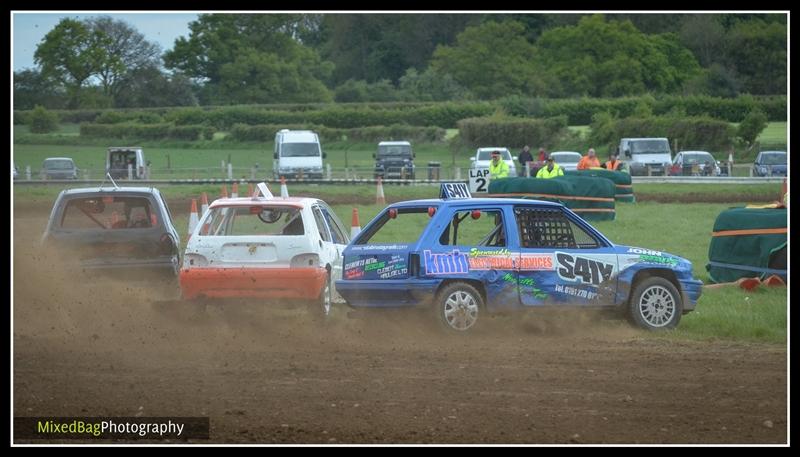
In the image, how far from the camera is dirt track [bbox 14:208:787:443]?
794 centimetres

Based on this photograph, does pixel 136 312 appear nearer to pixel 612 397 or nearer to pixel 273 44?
pixel 612 397

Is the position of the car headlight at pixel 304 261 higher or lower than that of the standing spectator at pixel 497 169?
lower

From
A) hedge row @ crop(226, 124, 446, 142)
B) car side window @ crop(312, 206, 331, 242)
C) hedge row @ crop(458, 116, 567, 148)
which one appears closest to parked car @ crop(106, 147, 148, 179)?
hedge row @ crop(226, 124, 446, 142)

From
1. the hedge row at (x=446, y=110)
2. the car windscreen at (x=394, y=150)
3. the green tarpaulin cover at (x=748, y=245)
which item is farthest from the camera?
the hedge row at (x=446, y=110)

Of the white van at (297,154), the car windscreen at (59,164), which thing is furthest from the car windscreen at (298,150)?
the car windscreen at (59,164)

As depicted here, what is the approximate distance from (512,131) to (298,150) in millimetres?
18284

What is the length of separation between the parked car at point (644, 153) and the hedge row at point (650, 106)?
28.7 ft

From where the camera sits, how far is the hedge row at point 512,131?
2514 inches

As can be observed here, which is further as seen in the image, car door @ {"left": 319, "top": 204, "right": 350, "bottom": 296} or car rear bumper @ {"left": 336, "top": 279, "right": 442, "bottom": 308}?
car door @ {"left": 319, "top": 204, "right": 350, "bottom": 296}

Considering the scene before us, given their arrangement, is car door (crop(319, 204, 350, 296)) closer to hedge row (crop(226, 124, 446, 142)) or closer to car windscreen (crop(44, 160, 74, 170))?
car windscreen (crop(44, 160, 74, 170))

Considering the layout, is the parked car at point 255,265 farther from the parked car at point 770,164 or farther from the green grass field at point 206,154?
the parked car at point 770,164

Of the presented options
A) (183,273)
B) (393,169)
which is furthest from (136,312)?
(393,169)

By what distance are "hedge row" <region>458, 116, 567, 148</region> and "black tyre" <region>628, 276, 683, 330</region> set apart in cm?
5215

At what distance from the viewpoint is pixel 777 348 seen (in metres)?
11.0
